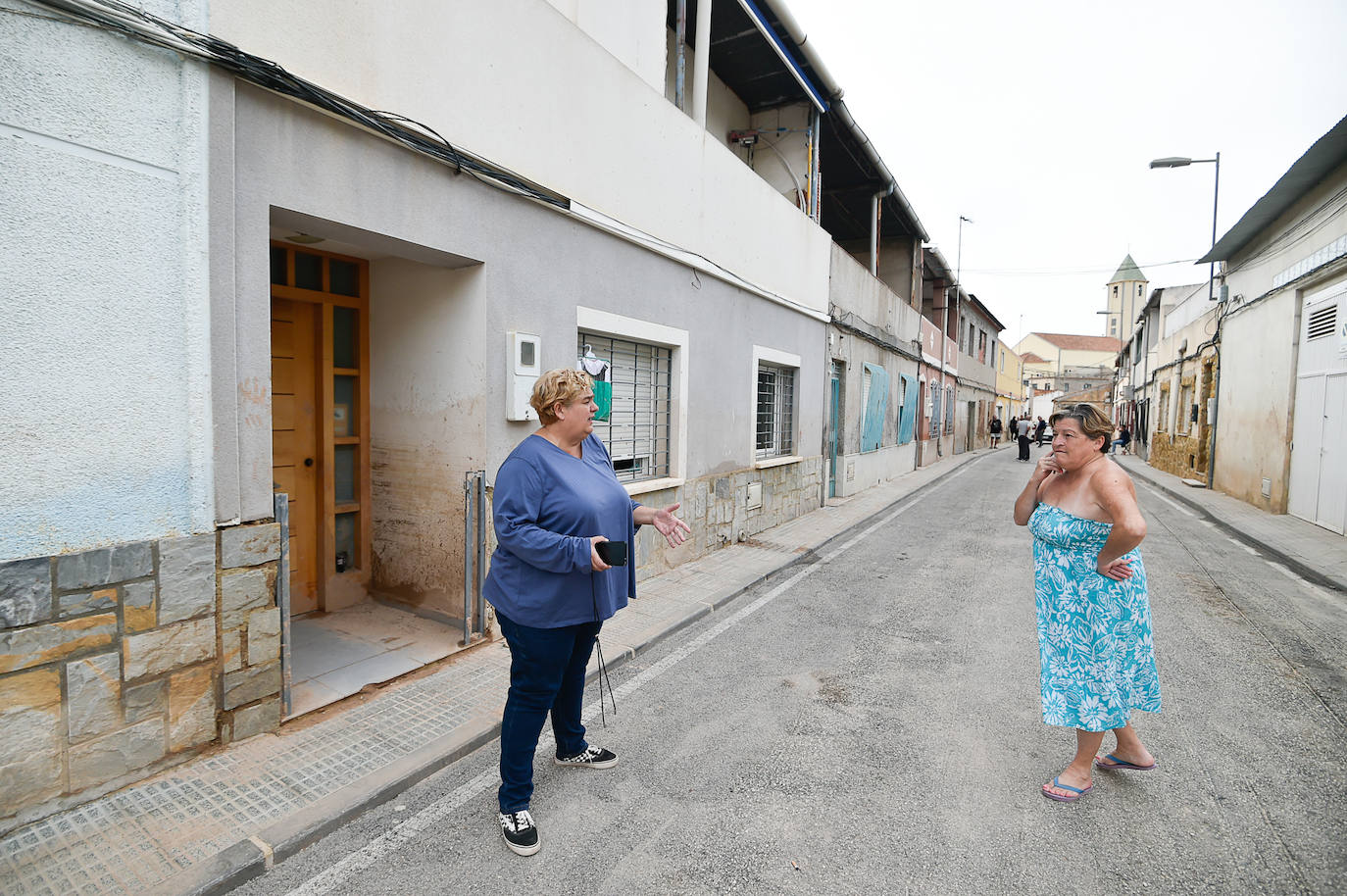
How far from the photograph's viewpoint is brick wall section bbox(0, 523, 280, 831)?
99.3 inches

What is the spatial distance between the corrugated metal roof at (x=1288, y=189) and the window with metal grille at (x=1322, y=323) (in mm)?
1999

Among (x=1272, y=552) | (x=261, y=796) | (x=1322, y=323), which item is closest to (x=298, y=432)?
(x=261, y=796)

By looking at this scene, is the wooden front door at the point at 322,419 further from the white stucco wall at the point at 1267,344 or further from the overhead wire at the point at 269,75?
the white stucco wall at the point at 1267,344

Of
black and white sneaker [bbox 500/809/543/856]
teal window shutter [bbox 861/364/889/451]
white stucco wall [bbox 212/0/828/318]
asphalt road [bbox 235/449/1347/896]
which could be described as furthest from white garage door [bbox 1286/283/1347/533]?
black and white sneaker [bbox 500/809/543/856]

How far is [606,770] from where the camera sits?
3.17 metres

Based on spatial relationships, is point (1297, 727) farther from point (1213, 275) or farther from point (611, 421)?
point (1213, 275)

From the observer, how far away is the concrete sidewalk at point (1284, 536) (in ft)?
24.2

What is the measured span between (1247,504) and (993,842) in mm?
13660

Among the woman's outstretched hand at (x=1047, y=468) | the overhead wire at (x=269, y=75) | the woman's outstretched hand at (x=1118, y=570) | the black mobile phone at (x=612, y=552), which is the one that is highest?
the overhead wire at (x=269, y=75)

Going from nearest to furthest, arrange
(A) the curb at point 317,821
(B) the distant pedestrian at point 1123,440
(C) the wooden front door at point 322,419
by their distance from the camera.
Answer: (A) the curb at point 317,821 → (C) the wooden front door at point 322,419 → (B) the distant pedestrian at point 1123,440

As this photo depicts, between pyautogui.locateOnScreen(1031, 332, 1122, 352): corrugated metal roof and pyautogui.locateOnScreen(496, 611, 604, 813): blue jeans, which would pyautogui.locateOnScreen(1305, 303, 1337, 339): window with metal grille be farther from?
pyautogui.locateOnScreen(1031, 332, 1122, 352): corrugated metal roof

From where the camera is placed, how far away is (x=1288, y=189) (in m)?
10.8

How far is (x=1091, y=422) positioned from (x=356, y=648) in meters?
4.45

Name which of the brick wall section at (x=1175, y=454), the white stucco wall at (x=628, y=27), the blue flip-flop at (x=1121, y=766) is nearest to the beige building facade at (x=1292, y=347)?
the brick wall section at (x=1175, y=454)
